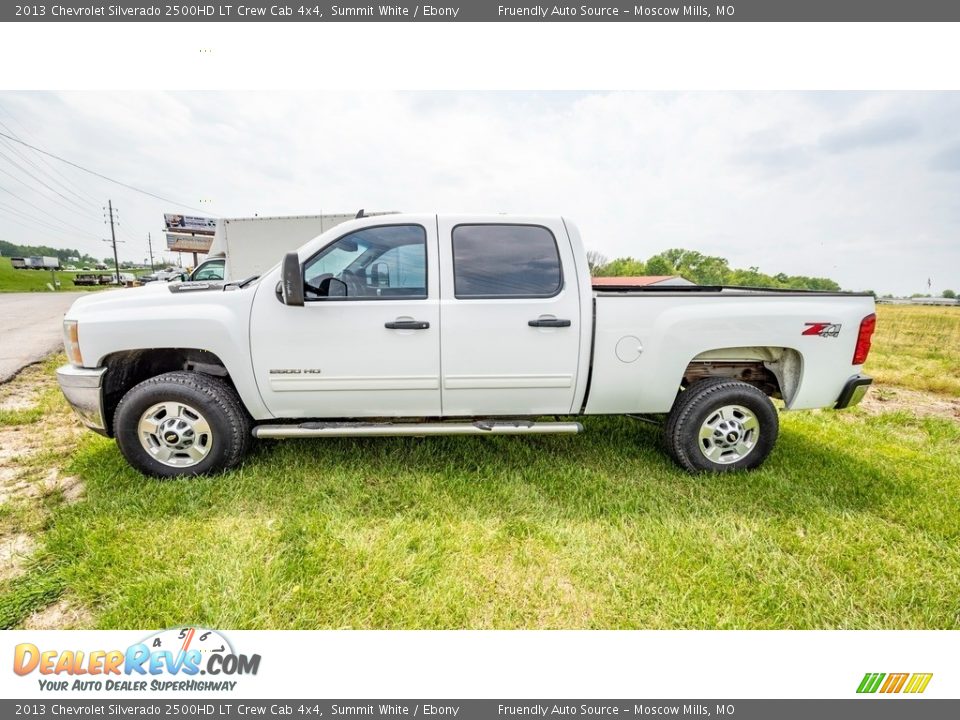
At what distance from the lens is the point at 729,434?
124 inches

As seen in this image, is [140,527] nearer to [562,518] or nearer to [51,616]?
[51,616]

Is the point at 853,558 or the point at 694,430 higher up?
the point at 694,430

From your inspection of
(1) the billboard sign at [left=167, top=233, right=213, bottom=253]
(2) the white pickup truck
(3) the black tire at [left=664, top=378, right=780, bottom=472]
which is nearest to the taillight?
(2) the white pickup truck

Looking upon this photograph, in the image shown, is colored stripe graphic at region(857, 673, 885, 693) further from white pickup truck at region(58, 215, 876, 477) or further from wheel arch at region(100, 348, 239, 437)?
wheel arch at region(100, 348, 239, 437)

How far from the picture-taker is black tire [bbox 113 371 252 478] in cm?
286

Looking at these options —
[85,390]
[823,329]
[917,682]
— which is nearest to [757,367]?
[823,329]

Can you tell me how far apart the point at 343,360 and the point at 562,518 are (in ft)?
5.89

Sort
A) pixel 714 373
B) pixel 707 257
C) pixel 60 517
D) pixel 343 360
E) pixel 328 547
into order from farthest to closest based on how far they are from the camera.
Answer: pixel 707 257, pixel 714 373, pixel 343 360, pixel 60 517, pixel 328 547

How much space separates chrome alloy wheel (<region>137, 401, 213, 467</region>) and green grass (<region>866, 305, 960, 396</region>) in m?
8.71

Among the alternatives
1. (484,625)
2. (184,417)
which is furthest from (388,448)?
(484,625)

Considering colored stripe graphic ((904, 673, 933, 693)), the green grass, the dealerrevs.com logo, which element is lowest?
colored stripe graphic ((904, 673, 933, 693))

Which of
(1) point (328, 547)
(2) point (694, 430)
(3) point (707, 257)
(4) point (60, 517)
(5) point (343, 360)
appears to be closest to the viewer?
(1) point (328, 547)

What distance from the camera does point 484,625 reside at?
77.4 inches

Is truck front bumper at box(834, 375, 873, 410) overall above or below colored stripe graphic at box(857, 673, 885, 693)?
above
